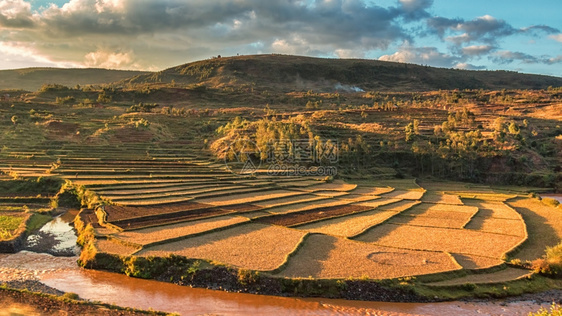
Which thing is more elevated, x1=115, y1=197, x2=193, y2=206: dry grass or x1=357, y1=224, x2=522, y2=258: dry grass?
x1=115, y1=197, x2=193, y2=206: dry grass

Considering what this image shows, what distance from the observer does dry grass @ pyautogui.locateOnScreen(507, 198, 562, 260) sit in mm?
24969

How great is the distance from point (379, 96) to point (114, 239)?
398 ft

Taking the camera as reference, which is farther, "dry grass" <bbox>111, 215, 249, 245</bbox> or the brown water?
"dry grass" <bbox>111, 215, 249, 245</bbox>

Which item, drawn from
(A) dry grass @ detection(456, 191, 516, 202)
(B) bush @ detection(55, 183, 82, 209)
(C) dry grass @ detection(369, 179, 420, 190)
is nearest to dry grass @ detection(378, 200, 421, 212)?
(A) dry grass @ detection(456, 191, 516, 202)

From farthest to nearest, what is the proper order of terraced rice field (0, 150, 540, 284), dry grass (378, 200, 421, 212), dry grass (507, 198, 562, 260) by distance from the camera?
dry grass (378, 200, 421, 212), dry grass (507, 198, 562, 260), terraced rice field (0, 150, 540, 284)

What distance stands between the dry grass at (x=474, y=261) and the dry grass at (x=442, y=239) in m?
0.76

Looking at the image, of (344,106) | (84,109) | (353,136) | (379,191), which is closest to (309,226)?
(379,191)

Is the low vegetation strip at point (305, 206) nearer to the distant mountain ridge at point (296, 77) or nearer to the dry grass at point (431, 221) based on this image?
the dry grass at point (431, 221)

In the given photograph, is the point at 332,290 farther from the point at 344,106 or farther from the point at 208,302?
the point at 344,106

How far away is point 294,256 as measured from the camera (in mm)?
21516

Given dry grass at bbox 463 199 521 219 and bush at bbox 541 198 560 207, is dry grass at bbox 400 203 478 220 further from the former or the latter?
bush at bbox 541 198 560 207

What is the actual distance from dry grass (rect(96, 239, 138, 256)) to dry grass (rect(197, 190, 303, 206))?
11.6 metres
